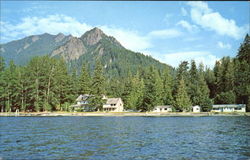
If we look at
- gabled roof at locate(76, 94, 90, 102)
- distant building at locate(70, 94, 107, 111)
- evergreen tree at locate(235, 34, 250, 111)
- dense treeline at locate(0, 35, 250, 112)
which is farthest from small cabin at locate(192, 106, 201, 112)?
gabled roof at locate(76, 94, 90, 102)

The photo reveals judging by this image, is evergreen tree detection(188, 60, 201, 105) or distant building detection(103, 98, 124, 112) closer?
evergreen tree detection(188, 60, 201, 105)

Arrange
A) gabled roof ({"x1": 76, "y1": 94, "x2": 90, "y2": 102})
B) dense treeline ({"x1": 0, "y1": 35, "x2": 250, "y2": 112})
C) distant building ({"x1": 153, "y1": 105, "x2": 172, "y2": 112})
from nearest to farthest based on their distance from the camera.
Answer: dense treeline ({"x1": 0, "y1": 35, "x2": 250, "y2": 112}), distant building ({"x1": 153, "y1": 105, "x2": 172, "y2": 112}), gabled roof ({"x1": 76, "y1": 94, "x2": 90, "y2": 102})

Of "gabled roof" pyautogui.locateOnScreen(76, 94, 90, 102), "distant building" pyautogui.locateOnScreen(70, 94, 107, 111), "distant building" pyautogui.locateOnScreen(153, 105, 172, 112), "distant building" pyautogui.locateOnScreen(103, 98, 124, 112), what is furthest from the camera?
"distant building" pyautogui.locateOnScreen(103, 98, 124, 112)

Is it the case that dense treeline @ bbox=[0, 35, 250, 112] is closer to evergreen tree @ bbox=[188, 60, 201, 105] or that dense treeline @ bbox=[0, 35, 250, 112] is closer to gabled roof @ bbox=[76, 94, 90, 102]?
evergreen tree @ bbox=[188, 60, 201, 105]

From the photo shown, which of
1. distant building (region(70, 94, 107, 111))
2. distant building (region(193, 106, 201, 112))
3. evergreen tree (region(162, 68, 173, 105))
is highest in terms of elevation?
evergreen tree (region(162, 68, 173, 105))

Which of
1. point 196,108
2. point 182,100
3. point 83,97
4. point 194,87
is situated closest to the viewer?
point 182,100

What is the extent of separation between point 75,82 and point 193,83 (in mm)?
48310

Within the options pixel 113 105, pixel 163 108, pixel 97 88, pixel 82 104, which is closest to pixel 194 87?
pixel 163 108

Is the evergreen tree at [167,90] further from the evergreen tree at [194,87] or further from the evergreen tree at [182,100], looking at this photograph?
the evergreen tree at [194,87]

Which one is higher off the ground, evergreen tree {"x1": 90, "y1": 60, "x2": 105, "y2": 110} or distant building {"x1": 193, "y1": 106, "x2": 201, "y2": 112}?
evergreen tree {"x1": 90, "y1": 60, "x2": 105, "y2": 110}

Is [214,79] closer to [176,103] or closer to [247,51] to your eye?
[247,51]

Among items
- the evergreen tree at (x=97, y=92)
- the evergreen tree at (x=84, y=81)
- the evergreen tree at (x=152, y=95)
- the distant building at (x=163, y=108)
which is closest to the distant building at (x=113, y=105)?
the evergreen tree at (x=97, y=92)

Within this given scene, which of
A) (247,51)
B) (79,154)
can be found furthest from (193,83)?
(79,154)

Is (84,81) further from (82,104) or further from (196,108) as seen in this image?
(196,108)
